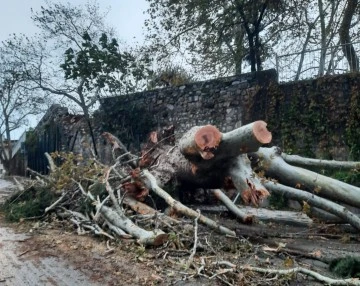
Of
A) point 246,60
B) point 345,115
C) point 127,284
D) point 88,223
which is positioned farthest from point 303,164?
point 246,60

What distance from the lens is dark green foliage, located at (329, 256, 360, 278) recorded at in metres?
2.89

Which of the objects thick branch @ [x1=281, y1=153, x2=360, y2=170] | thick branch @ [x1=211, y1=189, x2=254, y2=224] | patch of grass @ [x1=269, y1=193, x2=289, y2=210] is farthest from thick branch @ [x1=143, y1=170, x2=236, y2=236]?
patch of grass @ [x1=269, y1=193, x2=289, y2=210]

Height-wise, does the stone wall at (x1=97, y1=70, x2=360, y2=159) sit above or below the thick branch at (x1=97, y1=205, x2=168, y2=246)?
above

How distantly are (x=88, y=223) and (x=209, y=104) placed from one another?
5657mm

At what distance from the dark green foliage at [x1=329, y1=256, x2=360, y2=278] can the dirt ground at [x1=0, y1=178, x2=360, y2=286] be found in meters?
0.07

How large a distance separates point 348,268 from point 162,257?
1.36 meters

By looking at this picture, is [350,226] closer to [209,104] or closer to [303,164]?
[303,164]

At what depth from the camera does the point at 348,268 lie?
2.93 meters

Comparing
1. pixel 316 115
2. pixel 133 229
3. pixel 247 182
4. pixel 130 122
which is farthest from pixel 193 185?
pixel 130 122

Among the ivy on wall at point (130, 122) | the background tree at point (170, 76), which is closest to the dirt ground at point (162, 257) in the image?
the ivy on wall at point (130, 122)

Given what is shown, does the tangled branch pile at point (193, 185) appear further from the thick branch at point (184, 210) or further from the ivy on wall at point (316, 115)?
the ivy on wall at point (316, 115)

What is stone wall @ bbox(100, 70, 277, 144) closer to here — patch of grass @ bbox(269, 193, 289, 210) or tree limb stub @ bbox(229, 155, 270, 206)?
patch of grass @ bbox(269, 193, 289, 210)

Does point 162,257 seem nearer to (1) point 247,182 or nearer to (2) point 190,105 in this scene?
(1) point 247,182

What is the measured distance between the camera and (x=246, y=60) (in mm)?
11141
